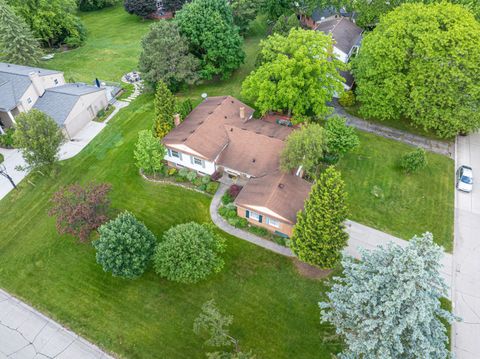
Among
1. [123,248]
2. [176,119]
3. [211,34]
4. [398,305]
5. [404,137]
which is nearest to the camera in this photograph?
[398,305]

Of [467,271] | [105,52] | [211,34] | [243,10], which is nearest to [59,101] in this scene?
[211,34]

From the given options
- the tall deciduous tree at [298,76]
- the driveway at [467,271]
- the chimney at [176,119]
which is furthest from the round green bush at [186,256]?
the tall deciduous tree at [298,76]

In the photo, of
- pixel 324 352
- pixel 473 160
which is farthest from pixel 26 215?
pixel 473 160

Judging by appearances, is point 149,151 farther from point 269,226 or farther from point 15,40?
point 15,40

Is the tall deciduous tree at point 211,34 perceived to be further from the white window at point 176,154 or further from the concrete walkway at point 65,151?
the white window at point 176,154

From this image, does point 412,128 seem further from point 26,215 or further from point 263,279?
point 26,215

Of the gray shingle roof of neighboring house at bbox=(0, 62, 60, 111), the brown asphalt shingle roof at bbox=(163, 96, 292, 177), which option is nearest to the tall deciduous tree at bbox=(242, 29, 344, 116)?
the brown asphalt shingle roof at bbox=(163, 96, 292, 177)

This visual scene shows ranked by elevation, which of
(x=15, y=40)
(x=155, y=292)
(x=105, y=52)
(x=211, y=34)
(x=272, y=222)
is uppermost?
(x=15, y=40)
